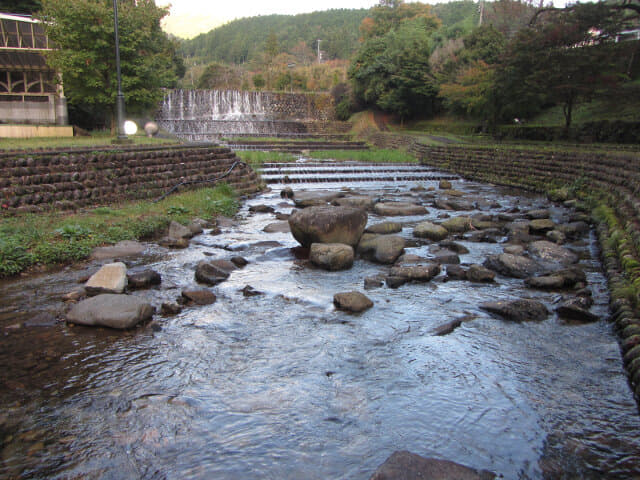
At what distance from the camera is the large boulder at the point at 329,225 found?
933cm

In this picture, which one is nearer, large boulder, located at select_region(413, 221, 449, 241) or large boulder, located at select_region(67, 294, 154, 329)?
large boulder, located at select_region(67, 294, 154, 329)

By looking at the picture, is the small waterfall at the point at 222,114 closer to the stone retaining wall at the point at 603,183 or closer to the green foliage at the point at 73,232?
the stone retaining wall at the point at 603,183

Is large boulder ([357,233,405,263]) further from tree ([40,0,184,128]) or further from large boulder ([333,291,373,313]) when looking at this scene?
tree ([40,0,184,128])

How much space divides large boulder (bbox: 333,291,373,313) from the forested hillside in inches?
3741

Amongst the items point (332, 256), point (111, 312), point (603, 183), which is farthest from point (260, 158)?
point (111, 312)

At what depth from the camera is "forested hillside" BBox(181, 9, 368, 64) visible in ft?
332

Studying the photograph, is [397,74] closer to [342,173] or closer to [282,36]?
[342,173]

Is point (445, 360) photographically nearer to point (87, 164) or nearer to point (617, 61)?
point (87, 164)

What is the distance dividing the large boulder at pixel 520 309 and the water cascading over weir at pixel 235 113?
3387 cm

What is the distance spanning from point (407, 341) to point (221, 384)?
7.43 ft

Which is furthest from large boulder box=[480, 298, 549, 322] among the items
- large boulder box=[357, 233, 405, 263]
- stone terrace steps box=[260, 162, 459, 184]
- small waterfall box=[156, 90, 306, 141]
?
small waterfall box=[156, 90, 306, 141]

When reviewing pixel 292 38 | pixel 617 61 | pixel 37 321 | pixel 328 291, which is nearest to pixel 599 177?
pixel 617 61

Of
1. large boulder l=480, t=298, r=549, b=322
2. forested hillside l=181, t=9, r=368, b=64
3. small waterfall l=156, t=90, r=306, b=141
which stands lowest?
large boulder l=480, t=298, r=549, b=322

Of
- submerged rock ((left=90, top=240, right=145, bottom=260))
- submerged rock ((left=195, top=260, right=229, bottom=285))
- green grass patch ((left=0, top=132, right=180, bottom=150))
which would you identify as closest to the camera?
submerged rock ((left=195, top=260, right=229, bottom=285))
